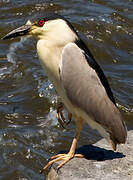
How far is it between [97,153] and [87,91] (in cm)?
79

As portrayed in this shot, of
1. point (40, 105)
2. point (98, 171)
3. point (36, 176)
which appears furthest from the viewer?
point (40, 105)

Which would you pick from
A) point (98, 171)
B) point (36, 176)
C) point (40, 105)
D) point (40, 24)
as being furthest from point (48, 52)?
point (40, 105)

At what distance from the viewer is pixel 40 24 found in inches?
208

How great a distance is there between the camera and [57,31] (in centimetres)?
526

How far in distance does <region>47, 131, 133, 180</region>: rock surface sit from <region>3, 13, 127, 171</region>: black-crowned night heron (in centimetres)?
13

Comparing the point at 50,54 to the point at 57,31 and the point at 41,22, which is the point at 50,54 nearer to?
the point at 57,31

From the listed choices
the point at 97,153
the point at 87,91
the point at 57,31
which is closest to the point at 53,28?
the point at 57,31

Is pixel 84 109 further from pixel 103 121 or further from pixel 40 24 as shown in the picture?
pixel 40 24

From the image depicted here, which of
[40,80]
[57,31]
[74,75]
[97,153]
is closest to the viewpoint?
[57,31]

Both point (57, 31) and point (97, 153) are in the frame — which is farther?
point (97, 153)

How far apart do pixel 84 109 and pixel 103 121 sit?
26cm

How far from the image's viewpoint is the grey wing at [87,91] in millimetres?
5289

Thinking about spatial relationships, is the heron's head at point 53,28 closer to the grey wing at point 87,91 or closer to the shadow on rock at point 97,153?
the grey wing at point 87,91

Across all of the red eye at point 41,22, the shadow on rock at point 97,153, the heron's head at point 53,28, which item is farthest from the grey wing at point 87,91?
the red eye at point 41,22
